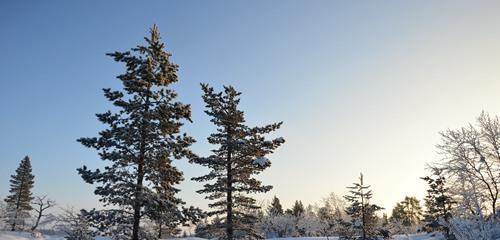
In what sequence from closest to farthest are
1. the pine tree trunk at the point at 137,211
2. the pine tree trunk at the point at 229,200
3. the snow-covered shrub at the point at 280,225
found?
1. the pine tree trunk at the point at 137,211
2. the pine tree trunk at the point at 229,200
3. the snow-covered shrub at the point at 280,225

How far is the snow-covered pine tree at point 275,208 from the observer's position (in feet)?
355

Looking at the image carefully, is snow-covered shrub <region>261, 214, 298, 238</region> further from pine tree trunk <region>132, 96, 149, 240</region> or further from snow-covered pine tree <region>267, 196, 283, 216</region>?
pine tree trunk <region>132, 96, 149, 240</region>

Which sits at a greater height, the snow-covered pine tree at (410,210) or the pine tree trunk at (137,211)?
the snow-covered pine tree at (410,210)

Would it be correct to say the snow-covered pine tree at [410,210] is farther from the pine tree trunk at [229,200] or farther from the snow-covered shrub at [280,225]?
the pine tree trunk at [229,200]

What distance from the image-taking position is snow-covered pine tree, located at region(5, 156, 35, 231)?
185 ft

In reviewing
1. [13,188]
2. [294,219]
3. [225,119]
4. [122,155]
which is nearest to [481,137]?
[225,119]

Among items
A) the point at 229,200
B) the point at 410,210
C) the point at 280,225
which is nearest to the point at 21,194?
the point at 229,200

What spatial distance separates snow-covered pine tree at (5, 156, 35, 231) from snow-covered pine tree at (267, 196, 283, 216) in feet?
209

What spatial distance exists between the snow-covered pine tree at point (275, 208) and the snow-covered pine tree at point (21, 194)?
6373 cm

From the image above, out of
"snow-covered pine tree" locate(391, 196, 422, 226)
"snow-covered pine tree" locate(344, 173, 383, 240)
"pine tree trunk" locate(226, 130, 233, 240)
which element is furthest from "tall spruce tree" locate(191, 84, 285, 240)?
"snow-covered pine tree" locate(391, 196, 422, 226)

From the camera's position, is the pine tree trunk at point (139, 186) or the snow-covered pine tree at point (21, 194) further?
the snow-covered pine tree at point (21, 194)

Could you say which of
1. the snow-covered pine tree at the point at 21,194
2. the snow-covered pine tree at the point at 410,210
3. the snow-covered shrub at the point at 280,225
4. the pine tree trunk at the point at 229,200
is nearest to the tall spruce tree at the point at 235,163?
the pine tree trunk at the point at 229,200

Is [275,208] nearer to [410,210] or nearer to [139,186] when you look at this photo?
[410,210]

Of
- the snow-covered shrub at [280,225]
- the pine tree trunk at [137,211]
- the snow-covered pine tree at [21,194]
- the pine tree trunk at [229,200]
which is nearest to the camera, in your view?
the pine tree trunk at [137,211]
